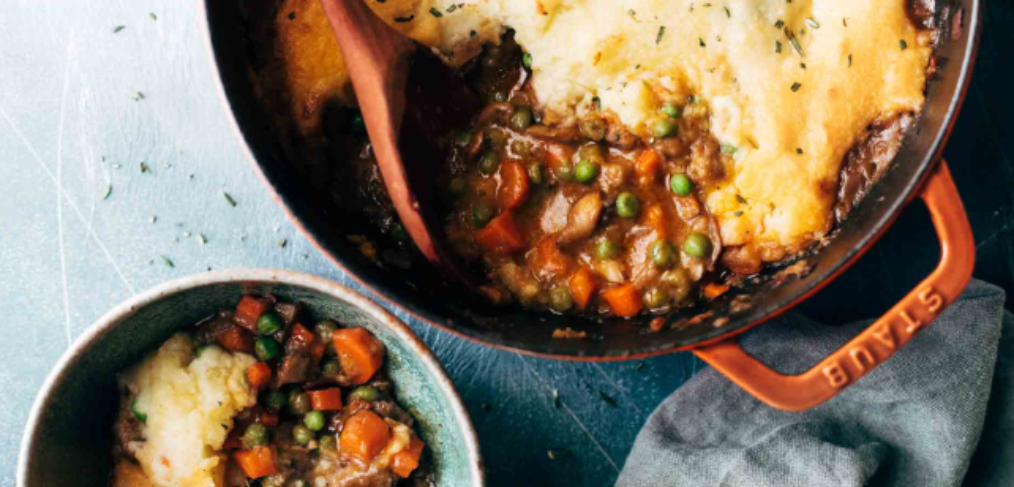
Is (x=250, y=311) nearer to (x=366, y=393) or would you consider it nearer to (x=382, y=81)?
(x=366, y=393)

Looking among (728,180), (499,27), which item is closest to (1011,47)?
(728,180)

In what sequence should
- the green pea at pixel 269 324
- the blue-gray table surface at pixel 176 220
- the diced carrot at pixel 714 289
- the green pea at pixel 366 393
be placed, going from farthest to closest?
the blue-gray table surface at pixel 176 220 → the green pea at pixel 366 393 → the green pea at pixel 269 324 → the diced carrot at pixel 714 289

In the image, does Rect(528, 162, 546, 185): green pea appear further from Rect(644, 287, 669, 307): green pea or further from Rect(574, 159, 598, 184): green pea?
Rect(644, 287, 669, 307): green pea

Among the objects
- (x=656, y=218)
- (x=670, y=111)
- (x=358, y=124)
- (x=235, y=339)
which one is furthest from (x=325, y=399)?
(x=670, y=111)

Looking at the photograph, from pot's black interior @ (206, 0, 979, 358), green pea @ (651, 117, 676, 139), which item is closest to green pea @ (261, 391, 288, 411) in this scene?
pot's black interior @ (206, 0, 979, 358)

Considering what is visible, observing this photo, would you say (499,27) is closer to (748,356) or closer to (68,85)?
(748,356)

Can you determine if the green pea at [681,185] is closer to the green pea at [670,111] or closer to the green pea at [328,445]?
the green pea at [670,111]

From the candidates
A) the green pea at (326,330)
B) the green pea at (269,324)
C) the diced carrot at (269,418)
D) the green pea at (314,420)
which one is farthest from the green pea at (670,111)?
the diced carrot at (269,418)
